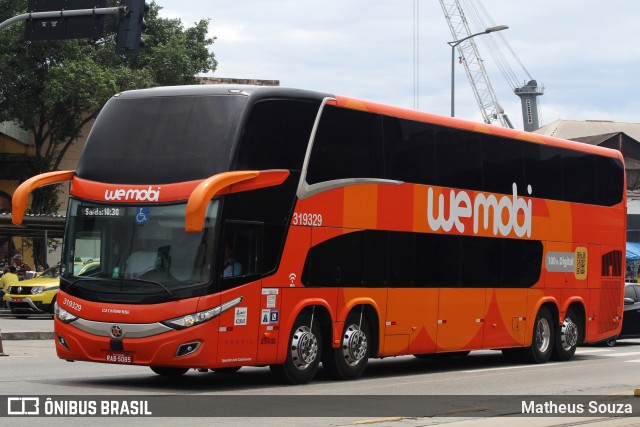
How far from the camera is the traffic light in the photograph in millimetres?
21562

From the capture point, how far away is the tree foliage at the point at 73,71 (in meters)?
44.3

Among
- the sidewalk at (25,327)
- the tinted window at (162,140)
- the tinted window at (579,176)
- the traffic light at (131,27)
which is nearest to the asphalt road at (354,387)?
the tinted window at (162,140)

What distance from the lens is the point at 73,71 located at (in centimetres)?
4434

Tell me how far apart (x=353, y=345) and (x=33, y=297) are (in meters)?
19.0

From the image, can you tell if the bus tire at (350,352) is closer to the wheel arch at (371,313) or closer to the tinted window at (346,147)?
the wheel arch at (371,313)

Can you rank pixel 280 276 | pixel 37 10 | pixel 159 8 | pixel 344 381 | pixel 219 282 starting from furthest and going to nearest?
pixel 159 8
pixel 37 10
pixel 344 381
pixel 280 276
pixel 219 282

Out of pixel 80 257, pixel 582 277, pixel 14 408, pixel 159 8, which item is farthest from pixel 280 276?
pixel 159 8

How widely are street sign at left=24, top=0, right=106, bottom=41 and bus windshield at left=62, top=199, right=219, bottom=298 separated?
750cm

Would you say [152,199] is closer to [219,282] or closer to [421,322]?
[219,282]

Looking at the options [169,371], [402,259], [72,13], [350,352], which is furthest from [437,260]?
[72,13]

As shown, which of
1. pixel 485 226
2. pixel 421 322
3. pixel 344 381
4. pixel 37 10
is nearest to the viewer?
pixel 344 381

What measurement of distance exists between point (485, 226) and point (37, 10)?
9771 mm

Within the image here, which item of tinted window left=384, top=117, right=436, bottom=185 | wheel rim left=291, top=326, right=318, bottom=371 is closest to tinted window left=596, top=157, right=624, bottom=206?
tinted window left=384, top=117, right=436, bottom=185

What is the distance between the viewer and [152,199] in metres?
15.1
